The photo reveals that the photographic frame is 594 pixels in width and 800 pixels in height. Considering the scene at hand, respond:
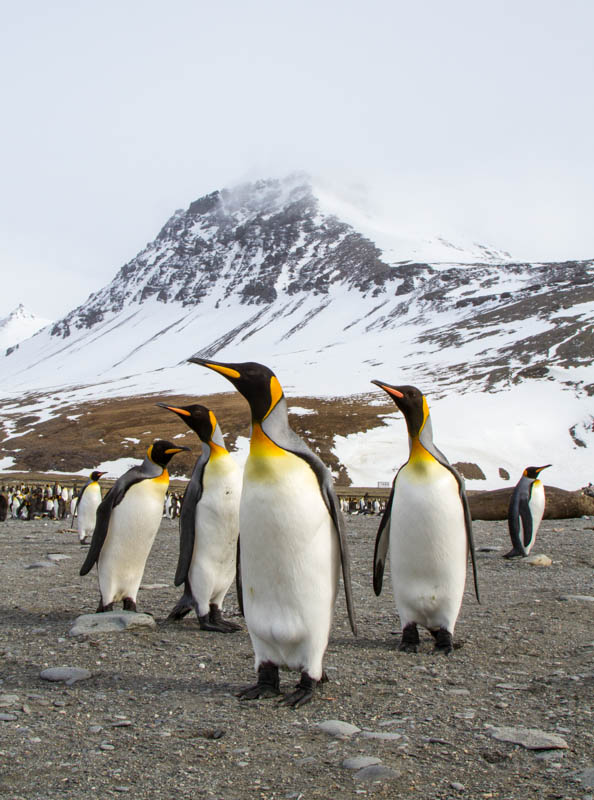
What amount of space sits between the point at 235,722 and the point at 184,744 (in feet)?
1.35

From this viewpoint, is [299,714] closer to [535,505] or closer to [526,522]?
[526,522]

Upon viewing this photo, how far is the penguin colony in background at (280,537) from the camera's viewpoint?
14.3 ft

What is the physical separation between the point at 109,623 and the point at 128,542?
3.57 feet

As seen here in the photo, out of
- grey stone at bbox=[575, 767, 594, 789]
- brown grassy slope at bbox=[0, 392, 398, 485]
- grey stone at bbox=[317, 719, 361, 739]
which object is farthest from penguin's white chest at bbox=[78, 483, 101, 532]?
brown grassy slope at bbox=[0, 392, 398, 485]

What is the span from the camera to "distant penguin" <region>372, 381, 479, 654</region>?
5.74 metres

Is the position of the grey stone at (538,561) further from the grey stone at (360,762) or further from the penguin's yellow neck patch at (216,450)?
the grey stone at (360,762)

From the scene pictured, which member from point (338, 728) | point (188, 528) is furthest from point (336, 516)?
point (188, 528)

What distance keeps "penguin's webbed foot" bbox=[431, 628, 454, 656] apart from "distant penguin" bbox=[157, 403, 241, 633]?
192 cm

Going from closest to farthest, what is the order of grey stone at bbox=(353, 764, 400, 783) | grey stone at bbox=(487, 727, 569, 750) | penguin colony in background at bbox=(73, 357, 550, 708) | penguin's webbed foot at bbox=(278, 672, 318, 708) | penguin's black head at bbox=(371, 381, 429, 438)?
grey stone at bbox=(353, 764, 400, 783), grey stone at bbox=(487, 727, 569, 750), penguin's webbed foot at bbox=(278, 672, 318, 708), penguin colony in background at bbox=(73, 357, 550, 708), penguin's black head at bbox=(371, 381, 429, 438)

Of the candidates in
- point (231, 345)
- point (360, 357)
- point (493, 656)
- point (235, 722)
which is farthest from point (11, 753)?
point (231, 345)

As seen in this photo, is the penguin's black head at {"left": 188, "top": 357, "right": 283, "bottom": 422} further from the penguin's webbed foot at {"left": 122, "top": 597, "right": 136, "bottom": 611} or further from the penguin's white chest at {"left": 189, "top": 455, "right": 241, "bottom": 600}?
the penguin's webbed foot at {"left": 122, "top": 597, "right": 136, "bottom": 611}

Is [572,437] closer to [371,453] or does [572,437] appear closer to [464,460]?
[464,460]

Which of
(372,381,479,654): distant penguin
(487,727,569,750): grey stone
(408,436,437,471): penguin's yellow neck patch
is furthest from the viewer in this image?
(408,436,437,471): penguin's yellow neck patch

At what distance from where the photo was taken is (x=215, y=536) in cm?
659
